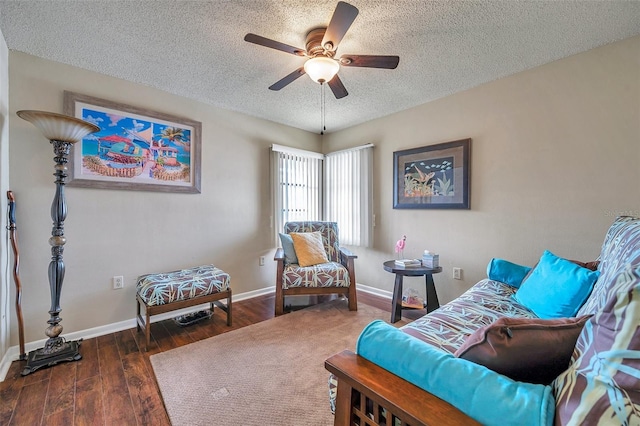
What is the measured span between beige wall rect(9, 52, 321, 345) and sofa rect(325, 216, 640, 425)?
8.14 feet

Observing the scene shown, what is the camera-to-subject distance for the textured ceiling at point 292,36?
167 centimetres

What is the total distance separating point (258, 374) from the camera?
Answer: 6.05 feet

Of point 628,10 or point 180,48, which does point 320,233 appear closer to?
point 180,48

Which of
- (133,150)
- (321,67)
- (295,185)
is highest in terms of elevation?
(321,67)

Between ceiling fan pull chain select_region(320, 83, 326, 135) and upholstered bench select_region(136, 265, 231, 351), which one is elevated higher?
ceiling fan pull chain select_region(320, 83, 326, 135)

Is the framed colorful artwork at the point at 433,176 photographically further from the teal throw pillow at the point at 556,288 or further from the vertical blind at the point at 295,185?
the vertical blind at the point at 295,185

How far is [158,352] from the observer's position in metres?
2.15

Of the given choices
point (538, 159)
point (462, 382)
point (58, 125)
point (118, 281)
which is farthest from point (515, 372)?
point (118, 281)

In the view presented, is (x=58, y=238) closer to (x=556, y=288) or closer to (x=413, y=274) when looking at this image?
(x=413, y=274)

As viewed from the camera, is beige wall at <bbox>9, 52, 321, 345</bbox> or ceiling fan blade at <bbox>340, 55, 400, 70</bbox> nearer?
ceiling fan blade at <bbox>340, 55, 400, 70</bbox>

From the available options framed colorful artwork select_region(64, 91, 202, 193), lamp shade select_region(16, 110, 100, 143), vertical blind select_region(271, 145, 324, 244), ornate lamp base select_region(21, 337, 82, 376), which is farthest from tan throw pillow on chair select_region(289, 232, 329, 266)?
lamp shade select_region(16, 110, 100, 143)

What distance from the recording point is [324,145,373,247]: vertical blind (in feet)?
12.0

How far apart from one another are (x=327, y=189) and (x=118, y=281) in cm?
283

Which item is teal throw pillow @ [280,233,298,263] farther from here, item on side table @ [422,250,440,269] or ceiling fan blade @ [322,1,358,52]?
ceiling fan blade @ [322,1,358,52]
